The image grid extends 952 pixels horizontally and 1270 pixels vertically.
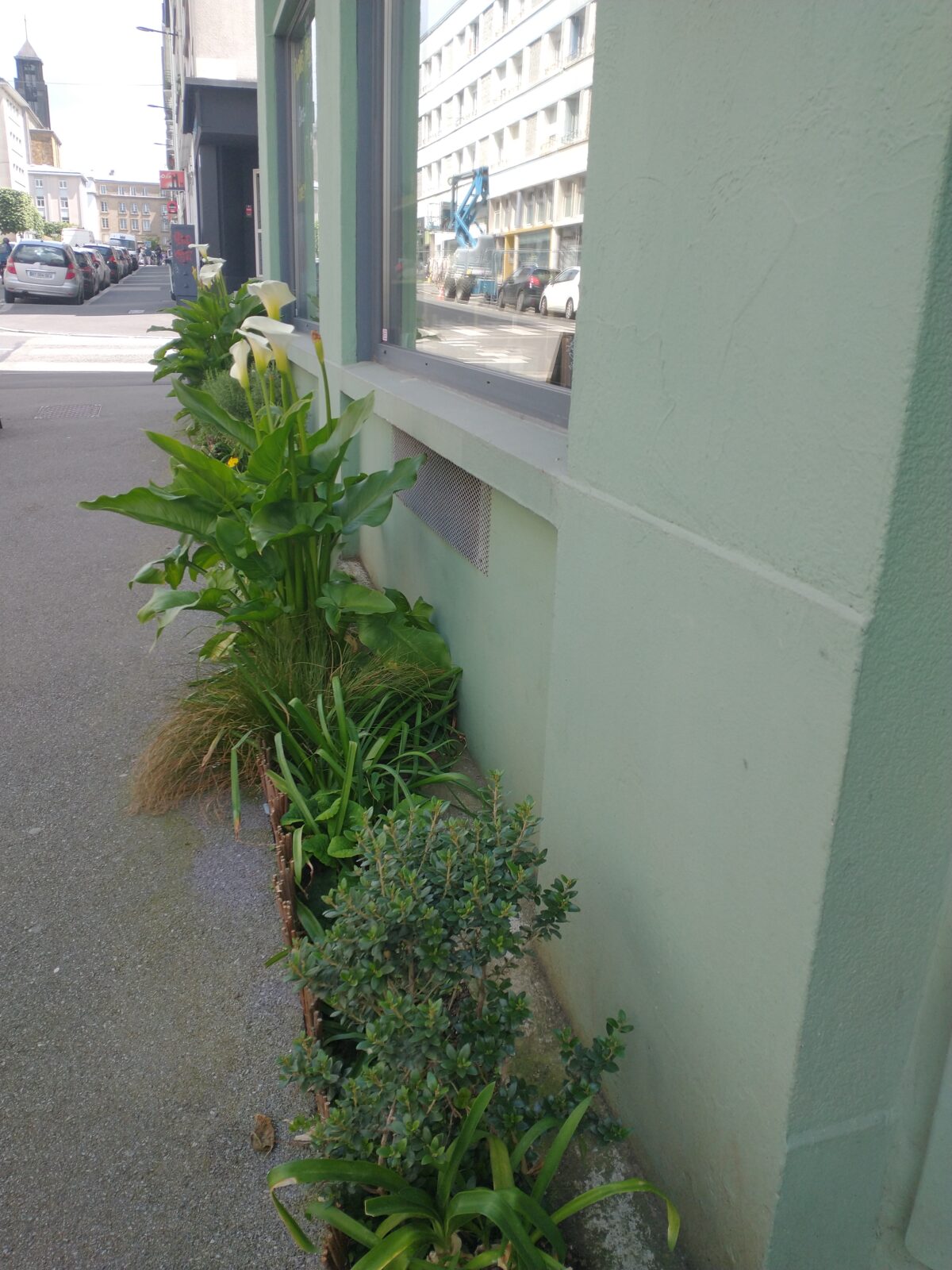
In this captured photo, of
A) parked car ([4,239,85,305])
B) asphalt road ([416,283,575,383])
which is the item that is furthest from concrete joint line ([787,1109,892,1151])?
parked car ([4,239,85,305])

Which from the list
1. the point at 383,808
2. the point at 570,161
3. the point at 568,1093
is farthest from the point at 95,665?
the point at 568,1093

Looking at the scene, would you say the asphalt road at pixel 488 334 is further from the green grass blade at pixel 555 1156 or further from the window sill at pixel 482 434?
the green grass blade at pixel 555 1156

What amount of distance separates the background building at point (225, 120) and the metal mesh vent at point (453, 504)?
43.7 feet

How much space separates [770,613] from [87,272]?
4062 centimetres

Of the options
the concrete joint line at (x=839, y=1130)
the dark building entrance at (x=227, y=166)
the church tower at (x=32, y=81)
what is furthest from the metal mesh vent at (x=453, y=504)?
the church tower at (x=32, y=81)

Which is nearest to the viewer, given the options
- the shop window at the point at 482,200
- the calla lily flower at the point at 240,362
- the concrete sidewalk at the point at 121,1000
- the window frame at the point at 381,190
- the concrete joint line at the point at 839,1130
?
the concrete joint line at the point at 839,1130

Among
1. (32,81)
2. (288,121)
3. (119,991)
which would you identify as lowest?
(119,991)

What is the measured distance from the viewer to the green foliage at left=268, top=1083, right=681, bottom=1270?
1.53m

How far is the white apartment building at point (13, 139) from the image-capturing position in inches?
3984

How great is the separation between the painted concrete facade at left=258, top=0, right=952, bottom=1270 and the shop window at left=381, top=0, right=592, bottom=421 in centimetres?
110

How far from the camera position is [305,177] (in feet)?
25.0

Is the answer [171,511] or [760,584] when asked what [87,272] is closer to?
[171,511]

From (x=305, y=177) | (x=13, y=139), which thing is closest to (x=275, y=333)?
(x=305, y=177)

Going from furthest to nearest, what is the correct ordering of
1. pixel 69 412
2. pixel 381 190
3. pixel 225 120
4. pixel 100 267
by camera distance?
1. pixel 100 267
2. pixel 225 120
3. pixel 69 412
4. pixel 381 190
